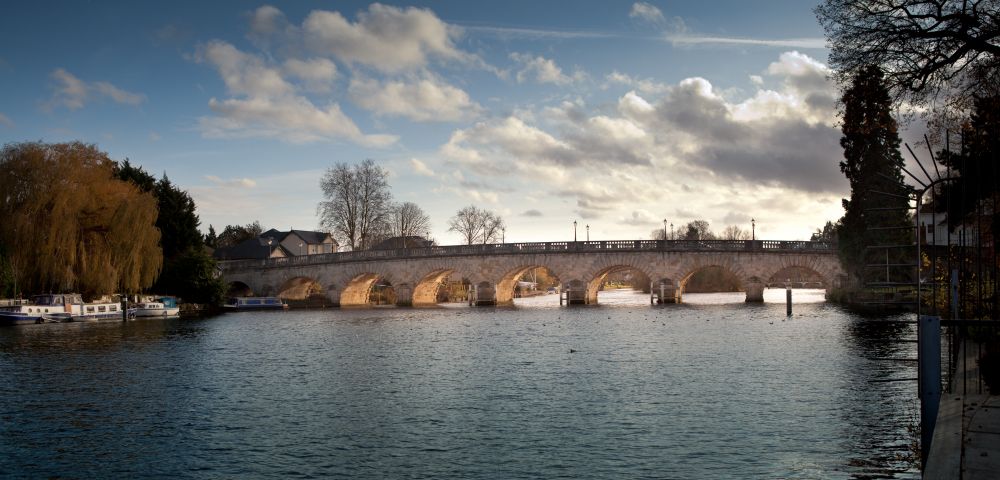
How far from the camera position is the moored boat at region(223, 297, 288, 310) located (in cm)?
6650

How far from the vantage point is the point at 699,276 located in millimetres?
97875

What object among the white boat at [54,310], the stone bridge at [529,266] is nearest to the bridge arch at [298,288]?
the stone bridge at [529,266]

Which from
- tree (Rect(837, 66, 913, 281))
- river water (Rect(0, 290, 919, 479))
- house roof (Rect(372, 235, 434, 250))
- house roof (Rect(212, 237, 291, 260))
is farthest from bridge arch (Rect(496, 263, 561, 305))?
house roof (Rect(372, 235, 434, 250))

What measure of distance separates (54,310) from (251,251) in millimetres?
45693

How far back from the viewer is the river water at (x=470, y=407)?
45.3 feet

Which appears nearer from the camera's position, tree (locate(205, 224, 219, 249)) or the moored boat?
the moored boat

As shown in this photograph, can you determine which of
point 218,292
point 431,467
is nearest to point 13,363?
point 431,467

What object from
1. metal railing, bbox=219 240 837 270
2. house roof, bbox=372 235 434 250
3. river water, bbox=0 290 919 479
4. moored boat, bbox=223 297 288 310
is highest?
house roof, bbox=372 235 434 250

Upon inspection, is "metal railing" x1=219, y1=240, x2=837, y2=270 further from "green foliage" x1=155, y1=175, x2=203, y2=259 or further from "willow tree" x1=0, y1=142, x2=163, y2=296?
"willow tree" x1=0, y1=142, x2=163, y2=296

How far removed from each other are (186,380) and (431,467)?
13.0 meters

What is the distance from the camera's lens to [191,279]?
210ft

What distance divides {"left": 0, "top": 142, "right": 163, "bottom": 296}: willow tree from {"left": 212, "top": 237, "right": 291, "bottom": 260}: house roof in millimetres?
40606

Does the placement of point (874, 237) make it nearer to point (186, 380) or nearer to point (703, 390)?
point (703, 390)

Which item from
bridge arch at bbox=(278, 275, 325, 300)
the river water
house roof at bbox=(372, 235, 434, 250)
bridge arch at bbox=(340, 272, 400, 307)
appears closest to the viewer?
the river water
